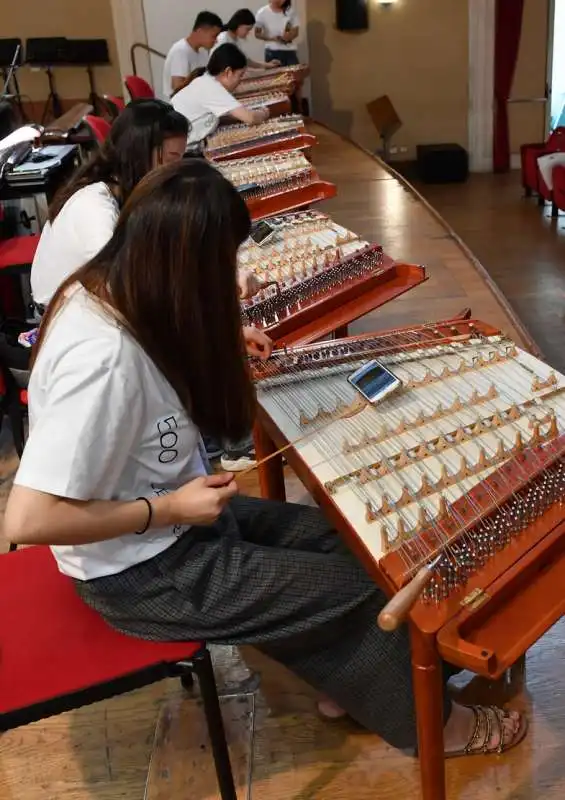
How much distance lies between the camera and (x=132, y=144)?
2.21 metres

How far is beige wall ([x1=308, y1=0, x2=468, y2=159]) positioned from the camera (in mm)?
8547

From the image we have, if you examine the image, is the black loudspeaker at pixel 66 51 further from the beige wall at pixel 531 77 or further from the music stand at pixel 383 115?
the beige wall at pixel 531 77

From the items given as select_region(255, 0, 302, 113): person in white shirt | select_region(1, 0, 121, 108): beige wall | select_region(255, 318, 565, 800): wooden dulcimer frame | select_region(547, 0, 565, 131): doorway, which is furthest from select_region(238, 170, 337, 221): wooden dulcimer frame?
select_region(547, 0, 565, 131): doorway

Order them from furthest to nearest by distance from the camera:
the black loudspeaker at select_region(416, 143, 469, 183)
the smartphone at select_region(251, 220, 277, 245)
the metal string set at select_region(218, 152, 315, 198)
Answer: the black loudspeaker at select_region(416, 143, 469, 183)
the metal string set at select_region(218, 152, 315, 198)
the smartphone at select_region(251, 220, 277, 245)

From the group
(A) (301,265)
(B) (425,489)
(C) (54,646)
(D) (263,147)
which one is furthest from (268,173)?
(C) (54,646)

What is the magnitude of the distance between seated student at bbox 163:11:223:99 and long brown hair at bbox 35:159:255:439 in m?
4.84

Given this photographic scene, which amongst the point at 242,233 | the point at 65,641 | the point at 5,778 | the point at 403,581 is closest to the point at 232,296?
the point at 242,233

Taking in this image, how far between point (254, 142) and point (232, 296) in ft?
10.4

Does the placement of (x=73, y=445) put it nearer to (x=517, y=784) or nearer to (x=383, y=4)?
(x=517, y=784)

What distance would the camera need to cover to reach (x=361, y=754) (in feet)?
5.54

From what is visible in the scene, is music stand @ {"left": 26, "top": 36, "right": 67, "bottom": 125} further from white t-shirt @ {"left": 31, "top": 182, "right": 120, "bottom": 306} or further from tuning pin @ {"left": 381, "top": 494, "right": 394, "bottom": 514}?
tuning pin @ {"left": 381, "top": 494, "right": 394, "bottom": 514}

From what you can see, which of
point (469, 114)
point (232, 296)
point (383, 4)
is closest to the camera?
point (232, 296)

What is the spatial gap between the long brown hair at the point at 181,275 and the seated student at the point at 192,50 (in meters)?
4.84

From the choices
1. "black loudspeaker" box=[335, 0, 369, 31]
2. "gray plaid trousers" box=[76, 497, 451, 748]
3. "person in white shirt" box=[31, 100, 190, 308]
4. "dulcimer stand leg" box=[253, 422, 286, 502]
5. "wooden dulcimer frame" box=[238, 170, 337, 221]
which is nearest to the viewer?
"gray plaid trousers" box=[76, 497, 451, 748]
